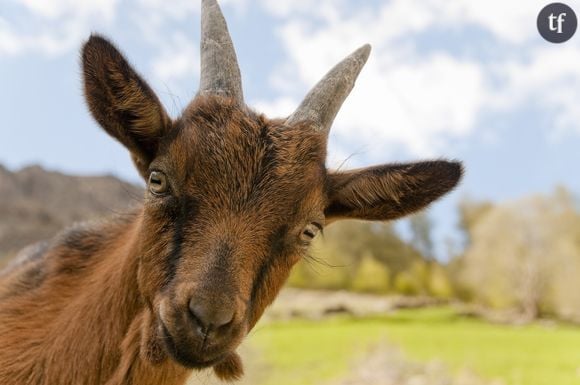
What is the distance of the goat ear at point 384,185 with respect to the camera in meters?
4.29

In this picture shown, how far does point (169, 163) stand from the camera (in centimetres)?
373

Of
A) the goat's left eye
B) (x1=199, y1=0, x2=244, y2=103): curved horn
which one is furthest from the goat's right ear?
the goat's left eye

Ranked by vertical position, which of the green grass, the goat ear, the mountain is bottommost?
the green grass

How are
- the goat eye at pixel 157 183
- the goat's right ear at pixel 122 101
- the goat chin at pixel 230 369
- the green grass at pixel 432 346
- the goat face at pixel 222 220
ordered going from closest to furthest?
1. the goat face at pixel 222 220
2. the goat eye at pixel 157 183
3. the goat's right ear at pixel 122 101
4. the goat chin at pixel 230 369
5. the green grass at pixel 432 346

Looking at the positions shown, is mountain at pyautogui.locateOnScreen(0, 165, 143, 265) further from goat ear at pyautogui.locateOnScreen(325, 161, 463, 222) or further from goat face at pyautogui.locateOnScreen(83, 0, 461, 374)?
goat ear at pyautogui.locateOnScreen(325, 161, 463, 222)

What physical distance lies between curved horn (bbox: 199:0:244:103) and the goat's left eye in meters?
1.00

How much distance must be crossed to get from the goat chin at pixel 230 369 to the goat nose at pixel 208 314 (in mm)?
1000

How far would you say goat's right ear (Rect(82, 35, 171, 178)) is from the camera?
12.8 feet

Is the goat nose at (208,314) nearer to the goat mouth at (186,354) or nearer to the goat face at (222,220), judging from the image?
the goat face at (222,220)

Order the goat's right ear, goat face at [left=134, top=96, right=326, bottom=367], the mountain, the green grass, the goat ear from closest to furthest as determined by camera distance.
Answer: goat face at [left=134, top=96, right=326, bottom=367], the goat's right ear, the goat ear, the green grass, the mountain

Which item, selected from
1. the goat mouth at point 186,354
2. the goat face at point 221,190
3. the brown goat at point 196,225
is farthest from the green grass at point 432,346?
the goat mouth at point 186,354

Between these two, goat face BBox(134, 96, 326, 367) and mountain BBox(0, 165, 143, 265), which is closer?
goat face BBox(134, 96, 326, 367)

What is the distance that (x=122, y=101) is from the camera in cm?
397

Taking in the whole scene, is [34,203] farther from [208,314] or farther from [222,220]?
[208,314]
